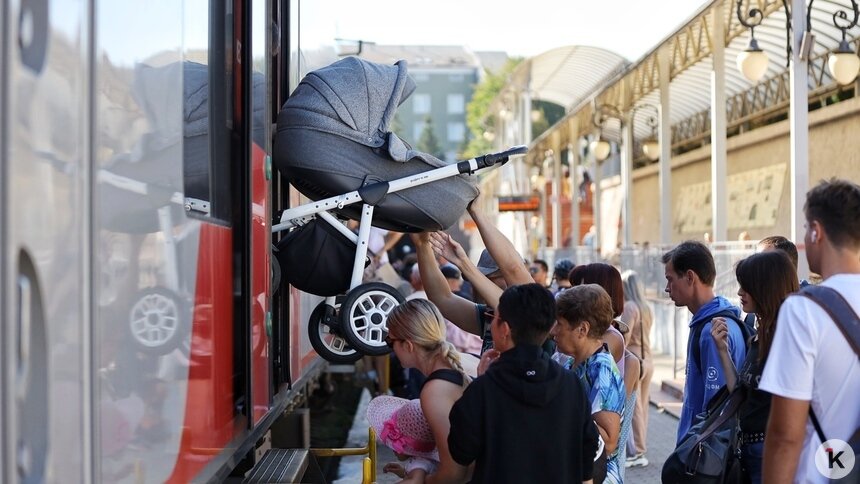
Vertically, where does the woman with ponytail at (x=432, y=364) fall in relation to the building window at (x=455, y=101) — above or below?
below

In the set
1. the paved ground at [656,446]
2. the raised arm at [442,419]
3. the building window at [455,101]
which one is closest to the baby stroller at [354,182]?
the raised arm at [442,419]

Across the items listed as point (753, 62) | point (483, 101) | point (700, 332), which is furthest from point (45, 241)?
point (483, 101)

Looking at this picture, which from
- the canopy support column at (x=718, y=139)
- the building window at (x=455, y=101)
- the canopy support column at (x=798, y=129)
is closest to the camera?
the canopy support column at (x=798, y=129)

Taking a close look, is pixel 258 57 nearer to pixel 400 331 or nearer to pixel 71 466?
pixel 400 331

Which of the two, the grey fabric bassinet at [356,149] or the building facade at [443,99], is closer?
the grey fabric bassinet at [356,149]

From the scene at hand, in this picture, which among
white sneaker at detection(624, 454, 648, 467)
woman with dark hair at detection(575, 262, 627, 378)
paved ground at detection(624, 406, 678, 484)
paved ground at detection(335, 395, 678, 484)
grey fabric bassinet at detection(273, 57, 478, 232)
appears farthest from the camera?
white sneaker at detection(624, 454, 648, 467)

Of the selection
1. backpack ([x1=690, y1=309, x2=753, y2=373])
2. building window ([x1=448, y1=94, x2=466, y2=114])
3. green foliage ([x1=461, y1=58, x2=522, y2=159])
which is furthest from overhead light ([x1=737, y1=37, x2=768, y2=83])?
building window ([x1=448, y1=94, x2=466, y2=114])

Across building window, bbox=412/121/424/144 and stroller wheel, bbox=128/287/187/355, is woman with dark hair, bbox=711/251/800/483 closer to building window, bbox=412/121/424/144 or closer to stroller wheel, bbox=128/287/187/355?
stroller wheel, bbox=128/287/187/355

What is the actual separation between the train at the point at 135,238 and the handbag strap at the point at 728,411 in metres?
1.64

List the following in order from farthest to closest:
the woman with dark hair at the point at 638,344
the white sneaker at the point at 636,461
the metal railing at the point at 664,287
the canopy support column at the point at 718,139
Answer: the canopy support column at the point at 718,139, the metal railing at the point at 664,287, the white sneaker at the point at 636,461, the woman with dark hair at the point at 638,344

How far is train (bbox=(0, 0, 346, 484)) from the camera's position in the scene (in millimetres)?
2125

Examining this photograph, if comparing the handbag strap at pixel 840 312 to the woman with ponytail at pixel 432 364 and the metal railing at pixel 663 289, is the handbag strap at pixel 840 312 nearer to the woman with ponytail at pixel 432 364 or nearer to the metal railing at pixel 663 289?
the woman with ponytail at pixel 432 364

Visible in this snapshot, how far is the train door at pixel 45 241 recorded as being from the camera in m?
2.02

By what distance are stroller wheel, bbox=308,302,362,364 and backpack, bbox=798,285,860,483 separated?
2945 millimetres
